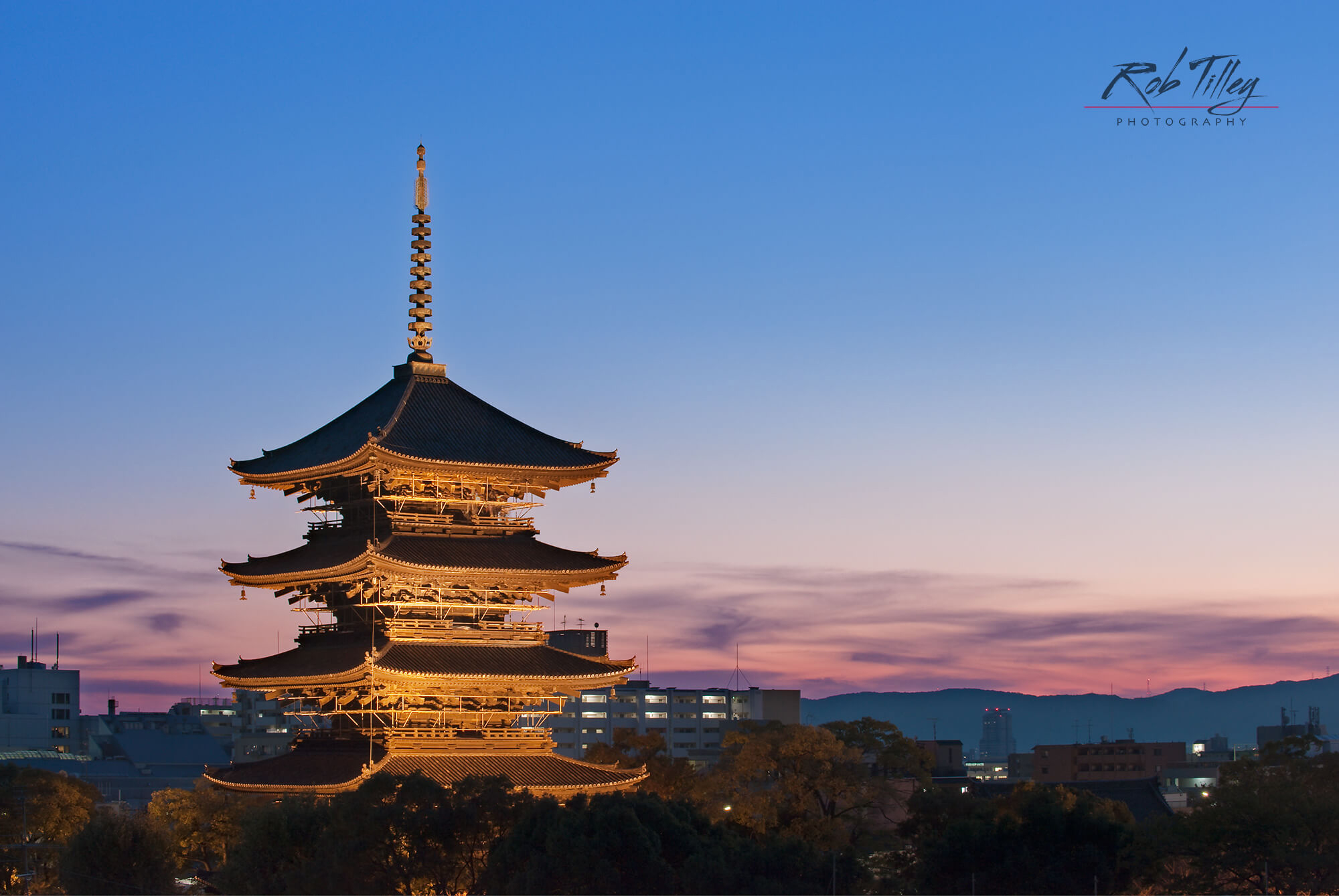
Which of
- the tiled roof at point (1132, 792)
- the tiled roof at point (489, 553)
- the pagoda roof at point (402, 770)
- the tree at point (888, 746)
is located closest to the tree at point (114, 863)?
the pagoda roof at point (402, 770)

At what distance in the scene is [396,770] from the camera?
56781 millimetres

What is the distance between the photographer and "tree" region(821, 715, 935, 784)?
8256cm

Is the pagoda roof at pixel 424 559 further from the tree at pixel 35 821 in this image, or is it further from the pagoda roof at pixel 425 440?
the tree at pixel 35 821

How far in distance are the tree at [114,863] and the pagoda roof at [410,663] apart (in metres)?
8.58

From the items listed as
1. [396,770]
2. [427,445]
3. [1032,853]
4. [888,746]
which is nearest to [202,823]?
[396,770]

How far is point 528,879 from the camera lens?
42.1 m

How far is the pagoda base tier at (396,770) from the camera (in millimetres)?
57594

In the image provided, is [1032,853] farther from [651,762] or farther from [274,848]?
[651,762]

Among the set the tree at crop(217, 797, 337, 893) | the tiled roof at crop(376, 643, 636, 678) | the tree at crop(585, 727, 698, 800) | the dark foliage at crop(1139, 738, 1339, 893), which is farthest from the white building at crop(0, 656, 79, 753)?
the dark foliage at crop(1139, 738, 1339, 893)

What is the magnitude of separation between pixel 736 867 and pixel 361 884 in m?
10.7

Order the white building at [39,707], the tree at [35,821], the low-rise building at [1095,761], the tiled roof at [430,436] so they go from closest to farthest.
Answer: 1. the tiled roof at [430,436]
2. the tree at [35,821]
3. the white building at [39,707]
4. the low-rise building at [1095,761]

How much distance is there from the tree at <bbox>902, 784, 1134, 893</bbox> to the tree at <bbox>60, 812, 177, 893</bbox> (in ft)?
85.5

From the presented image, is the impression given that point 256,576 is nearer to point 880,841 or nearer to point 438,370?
point 438,370

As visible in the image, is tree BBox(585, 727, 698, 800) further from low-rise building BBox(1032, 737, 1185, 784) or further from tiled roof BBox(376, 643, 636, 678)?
low-rise building BBox(1032, 737, 1185, 784)
